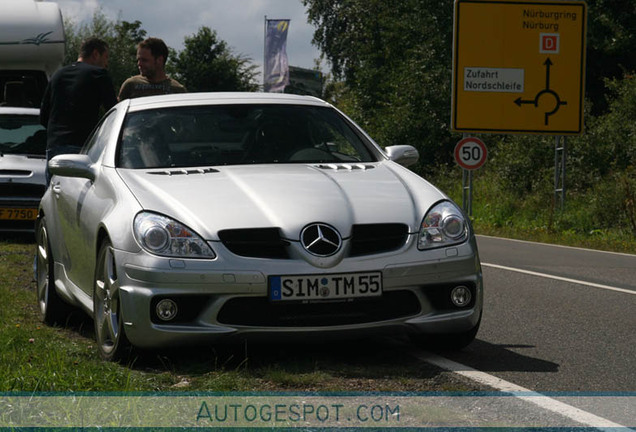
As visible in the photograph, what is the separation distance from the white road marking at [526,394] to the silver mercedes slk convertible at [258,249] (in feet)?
0.55

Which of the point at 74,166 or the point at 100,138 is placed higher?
the point at 100,138

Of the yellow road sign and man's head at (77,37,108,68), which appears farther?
the yellow road sign

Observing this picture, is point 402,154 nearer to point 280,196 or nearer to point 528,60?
point 280,196

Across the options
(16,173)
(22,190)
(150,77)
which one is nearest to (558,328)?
(150,77)

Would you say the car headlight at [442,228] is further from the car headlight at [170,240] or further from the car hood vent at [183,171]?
the car hood vent at [183,171]

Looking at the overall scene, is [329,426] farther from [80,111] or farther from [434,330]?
[80,111]

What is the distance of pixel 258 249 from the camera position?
574 centimetres

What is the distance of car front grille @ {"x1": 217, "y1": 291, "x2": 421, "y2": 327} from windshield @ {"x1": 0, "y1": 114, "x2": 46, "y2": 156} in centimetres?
1026

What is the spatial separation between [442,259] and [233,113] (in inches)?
75.0

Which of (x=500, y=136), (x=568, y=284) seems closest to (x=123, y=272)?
(x=568, y=284)

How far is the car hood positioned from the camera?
5.82 metres

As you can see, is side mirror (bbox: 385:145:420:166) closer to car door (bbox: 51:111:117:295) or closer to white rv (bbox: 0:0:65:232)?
car door (bbox: 51:111:117:295)

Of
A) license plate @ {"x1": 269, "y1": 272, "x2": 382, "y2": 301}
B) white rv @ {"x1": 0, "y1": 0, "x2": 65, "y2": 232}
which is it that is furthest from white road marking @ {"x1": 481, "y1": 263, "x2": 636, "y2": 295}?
white rv @ {"x1": 0, "y1": 0, "x2": 65, "y2": 232}

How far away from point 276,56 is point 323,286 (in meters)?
46.0
